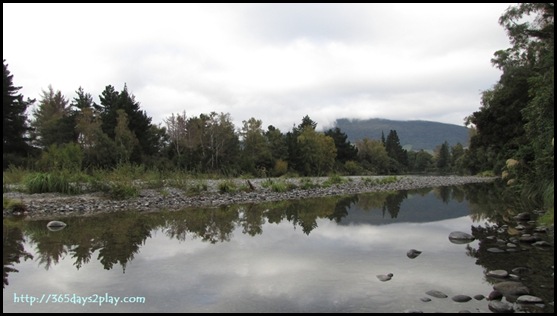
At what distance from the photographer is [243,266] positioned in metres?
6.32

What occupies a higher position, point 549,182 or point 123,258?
point 549,182

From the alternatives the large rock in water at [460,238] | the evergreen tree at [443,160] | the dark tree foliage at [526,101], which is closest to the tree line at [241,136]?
the dark tree foliage at [526,101]

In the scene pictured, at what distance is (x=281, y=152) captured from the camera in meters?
52.6

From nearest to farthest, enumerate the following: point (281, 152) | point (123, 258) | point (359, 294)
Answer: point (359, 294), point (123, 258), point (281, 152)

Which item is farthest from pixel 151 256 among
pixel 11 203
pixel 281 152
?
pixel 281 152

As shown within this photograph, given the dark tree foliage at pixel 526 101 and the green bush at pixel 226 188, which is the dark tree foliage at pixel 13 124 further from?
the dark tree foliage at pixel 526 101

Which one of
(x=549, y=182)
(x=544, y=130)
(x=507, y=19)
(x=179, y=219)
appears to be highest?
(x=507, y=19)

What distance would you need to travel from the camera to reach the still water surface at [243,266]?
181 inches

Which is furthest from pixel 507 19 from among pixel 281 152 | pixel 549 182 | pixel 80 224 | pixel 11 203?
pixel 281 152

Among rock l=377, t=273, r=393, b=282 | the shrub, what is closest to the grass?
rock l=377, t=273, r=393, b=282

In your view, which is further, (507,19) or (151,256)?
(507,19)

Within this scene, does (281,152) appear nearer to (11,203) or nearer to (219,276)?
(11,203)

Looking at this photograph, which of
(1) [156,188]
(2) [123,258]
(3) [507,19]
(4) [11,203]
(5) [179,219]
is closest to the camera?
(2) [123,258]

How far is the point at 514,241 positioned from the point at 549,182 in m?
4.45
